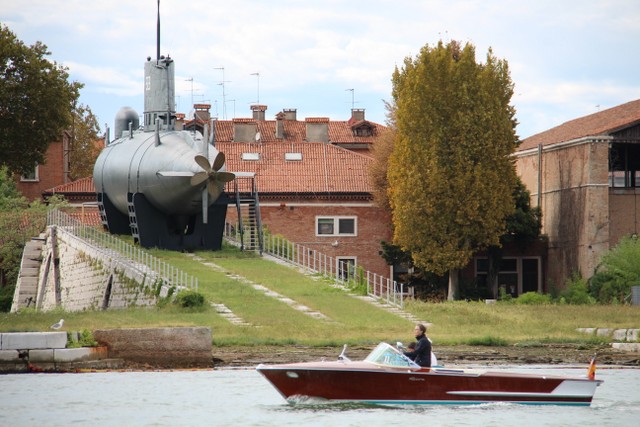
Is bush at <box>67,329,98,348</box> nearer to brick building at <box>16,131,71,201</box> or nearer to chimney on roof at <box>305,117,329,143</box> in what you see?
brick building at <box>16,131,71,201</box>

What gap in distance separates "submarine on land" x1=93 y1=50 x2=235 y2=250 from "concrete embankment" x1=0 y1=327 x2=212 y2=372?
22.2 meters

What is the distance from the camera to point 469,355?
37844mm

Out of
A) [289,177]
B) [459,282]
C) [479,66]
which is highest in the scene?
[479,66]

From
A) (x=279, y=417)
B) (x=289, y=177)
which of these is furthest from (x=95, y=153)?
(x=279, y=417)

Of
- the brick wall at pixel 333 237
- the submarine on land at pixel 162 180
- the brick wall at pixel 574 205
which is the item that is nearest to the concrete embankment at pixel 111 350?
the submarine on land at pixel 162 180

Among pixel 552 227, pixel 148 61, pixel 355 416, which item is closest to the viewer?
pixel 355 416

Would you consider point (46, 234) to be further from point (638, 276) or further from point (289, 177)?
point (638, 276)

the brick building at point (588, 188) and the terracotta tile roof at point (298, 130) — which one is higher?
the terracotta tile roof at point (298, 130)

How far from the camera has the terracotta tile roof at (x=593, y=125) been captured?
6537cm

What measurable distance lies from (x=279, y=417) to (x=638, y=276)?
34.2m

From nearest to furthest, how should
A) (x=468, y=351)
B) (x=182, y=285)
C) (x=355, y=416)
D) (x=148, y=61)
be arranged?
(x=355, y=416), (x=468, y=351), (x=182, y=285), (x=148, y=61)

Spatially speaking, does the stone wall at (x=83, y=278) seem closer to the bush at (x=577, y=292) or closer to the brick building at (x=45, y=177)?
the brick building at (x=45, y=177)

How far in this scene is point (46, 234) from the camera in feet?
233

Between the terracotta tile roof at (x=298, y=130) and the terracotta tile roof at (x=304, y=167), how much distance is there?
19.7 ft
